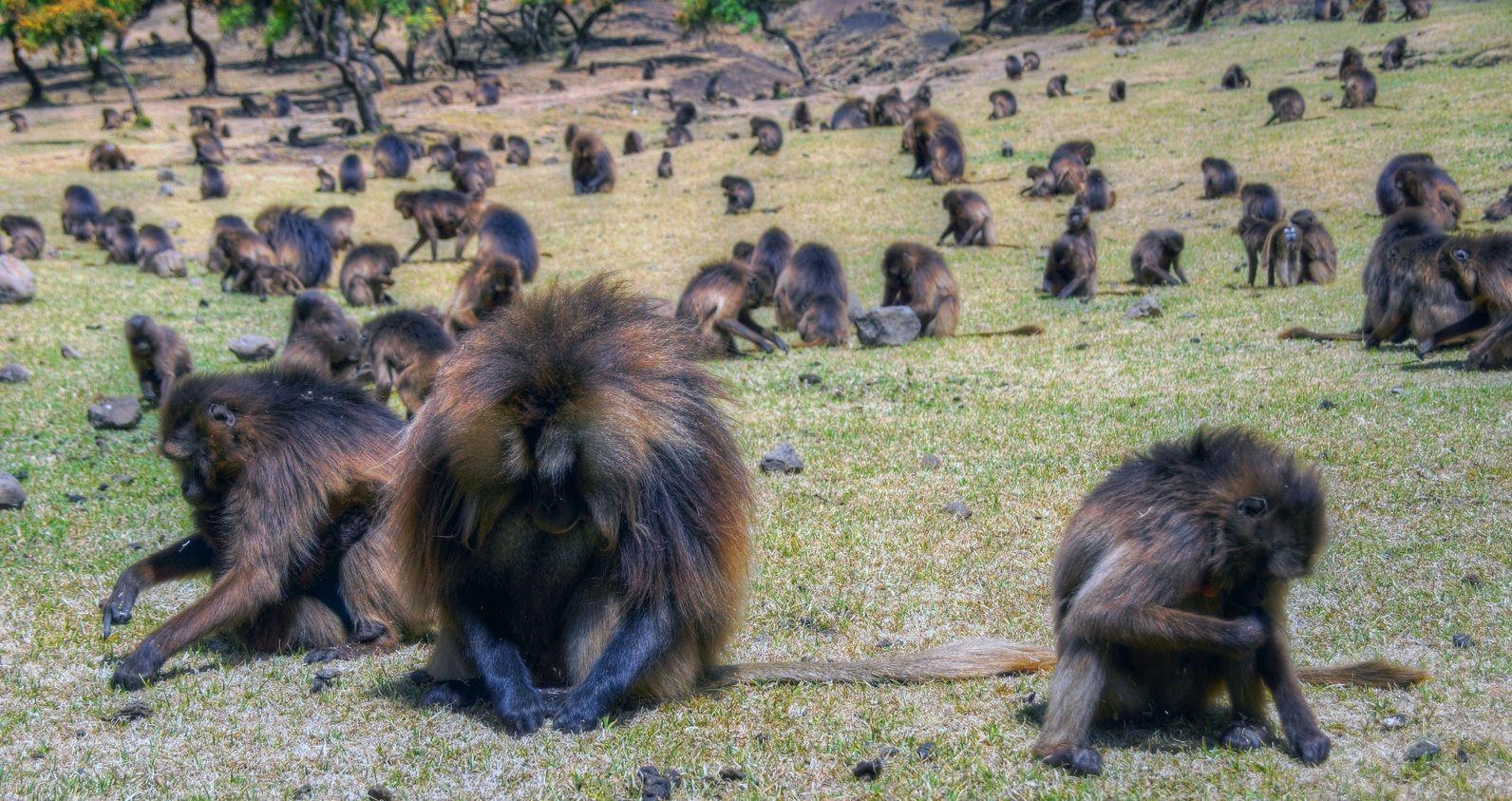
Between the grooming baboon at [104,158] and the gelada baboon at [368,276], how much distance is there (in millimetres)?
17569

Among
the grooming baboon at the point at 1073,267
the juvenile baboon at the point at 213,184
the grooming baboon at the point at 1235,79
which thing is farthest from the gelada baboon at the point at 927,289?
the grooming baboon at the point at 1235,79

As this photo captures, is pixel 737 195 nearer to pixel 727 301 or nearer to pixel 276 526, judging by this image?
pixel 727 301

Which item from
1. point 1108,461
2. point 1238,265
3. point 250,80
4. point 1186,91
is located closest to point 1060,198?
point 1238,265

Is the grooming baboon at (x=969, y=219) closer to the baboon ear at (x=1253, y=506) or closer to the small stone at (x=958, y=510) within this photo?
the small stone at (x=958, y=510)

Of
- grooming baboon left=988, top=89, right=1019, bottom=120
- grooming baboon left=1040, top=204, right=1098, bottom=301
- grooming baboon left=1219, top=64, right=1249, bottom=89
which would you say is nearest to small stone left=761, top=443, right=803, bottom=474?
grooming baboon left=1040, top=204, right=1098, bottom=301

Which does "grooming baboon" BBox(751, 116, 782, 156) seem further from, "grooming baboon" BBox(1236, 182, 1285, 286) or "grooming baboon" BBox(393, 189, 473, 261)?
"grooming baboon" BBox(1236, 182, 1285, 286)

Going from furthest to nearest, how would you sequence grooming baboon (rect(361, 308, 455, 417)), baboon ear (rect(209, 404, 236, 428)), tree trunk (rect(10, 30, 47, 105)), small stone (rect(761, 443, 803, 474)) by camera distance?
tree trunk (rect(10, 30, 47, 105)) < grooming baboon (rect(361, 308, 455, 417)) < small stone (rect(761, 443, 803, 474)) < baboon ear (rect(209, 404, 236, 428))

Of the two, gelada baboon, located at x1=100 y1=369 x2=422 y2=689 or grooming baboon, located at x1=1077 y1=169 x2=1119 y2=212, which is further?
grooming baboon, located at x1=1077 y1=169 x2=1119 y2=212

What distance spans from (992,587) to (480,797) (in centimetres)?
330

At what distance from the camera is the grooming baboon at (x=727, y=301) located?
1371cm

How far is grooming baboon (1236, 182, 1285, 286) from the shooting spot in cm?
1605

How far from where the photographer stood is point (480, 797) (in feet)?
13.8

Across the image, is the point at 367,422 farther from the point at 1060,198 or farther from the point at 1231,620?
the point at 1060,198

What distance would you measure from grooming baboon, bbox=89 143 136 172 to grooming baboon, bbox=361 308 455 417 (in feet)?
80.9
